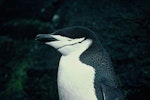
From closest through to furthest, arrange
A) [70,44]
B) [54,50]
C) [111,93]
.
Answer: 1. [111,93]
2. [70,44]
3. [54,50]

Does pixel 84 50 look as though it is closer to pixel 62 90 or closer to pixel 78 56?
pixel 78 56

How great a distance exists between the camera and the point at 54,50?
4172 mm

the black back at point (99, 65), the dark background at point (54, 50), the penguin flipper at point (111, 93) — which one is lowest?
the dark background at point (54, 50)

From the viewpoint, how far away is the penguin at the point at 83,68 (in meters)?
2.50

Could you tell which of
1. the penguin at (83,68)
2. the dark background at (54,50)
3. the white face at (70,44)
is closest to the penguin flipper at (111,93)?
the penguin at (83,68)

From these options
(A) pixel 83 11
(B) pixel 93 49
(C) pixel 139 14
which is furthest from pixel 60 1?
(B) pixel 93 49

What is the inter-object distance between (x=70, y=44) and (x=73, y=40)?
4 cm

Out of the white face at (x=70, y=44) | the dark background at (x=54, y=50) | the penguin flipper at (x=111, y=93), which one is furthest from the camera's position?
the dark background at (x=54, y=50)

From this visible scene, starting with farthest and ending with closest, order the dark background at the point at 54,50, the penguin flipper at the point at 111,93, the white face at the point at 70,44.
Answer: the dark background at the point at 54,50, the white face at the point at 70,44, the penguin flipper at the point at 111,93

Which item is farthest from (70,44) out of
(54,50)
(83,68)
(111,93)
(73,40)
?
(54,50)

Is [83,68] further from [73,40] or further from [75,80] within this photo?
[73,40]

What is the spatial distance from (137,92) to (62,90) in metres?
1.19

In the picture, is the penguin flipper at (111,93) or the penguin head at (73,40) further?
the penguin head at (73,40)

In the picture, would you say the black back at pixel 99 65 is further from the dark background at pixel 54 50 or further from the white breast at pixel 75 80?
the dark background at pixel 54 50
